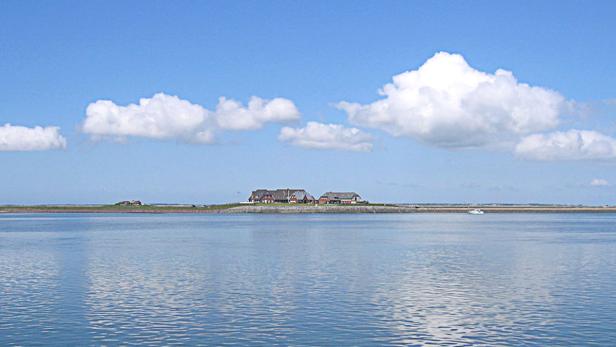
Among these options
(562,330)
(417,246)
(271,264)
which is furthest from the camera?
(417,246)

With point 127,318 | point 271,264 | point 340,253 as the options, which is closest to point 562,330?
point 127,318

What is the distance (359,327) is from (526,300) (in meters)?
12.6

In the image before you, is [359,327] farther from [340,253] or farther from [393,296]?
[340,253]

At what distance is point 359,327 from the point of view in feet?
100

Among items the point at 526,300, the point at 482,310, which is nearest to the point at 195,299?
the point at 482,310

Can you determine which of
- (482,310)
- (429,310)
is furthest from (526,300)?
(429,310)

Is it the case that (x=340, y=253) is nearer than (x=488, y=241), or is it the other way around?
(x=340, y=253)

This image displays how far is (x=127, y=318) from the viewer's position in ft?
107

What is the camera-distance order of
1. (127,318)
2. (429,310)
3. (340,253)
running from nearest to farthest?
(127,318) → (429,310) → (340,253)

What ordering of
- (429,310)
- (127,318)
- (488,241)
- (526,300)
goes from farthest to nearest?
(488,241) → (526,300) → (429,310) → (127,318)

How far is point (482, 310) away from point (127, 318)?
18.1m

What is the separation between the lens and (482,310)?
34.9m

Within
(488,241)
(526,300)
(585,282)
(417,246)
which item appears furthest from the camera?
(488,241)

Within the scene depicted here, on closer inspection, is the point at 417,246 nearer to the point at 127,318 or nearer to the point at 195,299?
the point at 195,299
